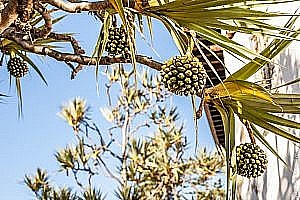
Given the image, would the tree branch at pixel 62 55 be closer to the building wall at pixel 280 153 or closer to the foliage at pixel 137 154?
the building wall at pixel 280 153

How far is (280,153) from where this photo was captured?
9.05ft

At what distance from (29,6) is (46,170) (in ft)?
10.0

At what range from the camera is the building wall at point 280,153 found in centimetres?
254

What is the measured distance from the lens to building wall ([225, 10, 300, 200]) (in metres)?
2.54

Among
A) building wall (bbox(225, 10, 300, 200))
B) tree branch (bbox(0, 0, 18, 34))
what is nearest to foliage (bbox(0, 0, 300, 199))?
tree branch (bbox(0, 0, 18, 34))

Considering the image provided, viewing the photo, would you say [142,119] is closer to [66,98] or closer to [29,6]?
[66,98]

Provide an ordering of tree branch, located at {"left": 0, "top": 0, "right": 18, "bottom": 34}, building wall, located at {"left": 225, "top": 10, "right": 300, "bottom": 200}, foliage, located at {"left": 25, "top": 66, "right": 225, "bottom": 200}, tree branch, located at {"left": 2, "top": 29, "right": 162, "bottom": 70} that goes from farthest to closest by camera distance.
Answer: foliage, located at {"left": 25, "top": 66, "right": 225, "bottom": 200}, building wall, located at {"left": 225, "top": 10, "right": 300, "bottom": 200}, tree branch, located at {"left": 2, "top": 29, "right": 162, "bottom": 70}, tree branch, located at {"left": 0, "top": 0, "right": 18, "bottom": 34}

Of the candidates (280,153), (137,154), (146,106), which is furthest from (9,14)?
(146,106)

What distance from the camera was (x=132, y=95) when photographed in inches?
156

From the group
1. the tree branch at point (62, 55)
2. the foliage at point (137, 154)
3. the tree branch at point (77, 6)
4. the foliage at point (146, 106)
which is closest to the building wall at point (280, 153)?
the foliage at point (146, 106)

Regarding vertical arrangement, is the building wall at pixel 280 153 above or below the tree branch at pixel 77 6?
below

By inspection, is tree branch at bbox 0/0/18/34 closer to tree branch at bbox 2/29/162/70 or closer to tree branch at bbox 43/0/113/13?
tree branch at bbox 43/0/113/13

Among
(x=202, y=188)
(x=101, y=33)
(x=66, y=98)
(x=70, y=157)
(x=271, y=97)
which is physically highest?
(x=101, y=33)

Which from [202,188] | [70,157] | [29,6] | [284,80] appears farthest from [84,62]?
[202,188]
